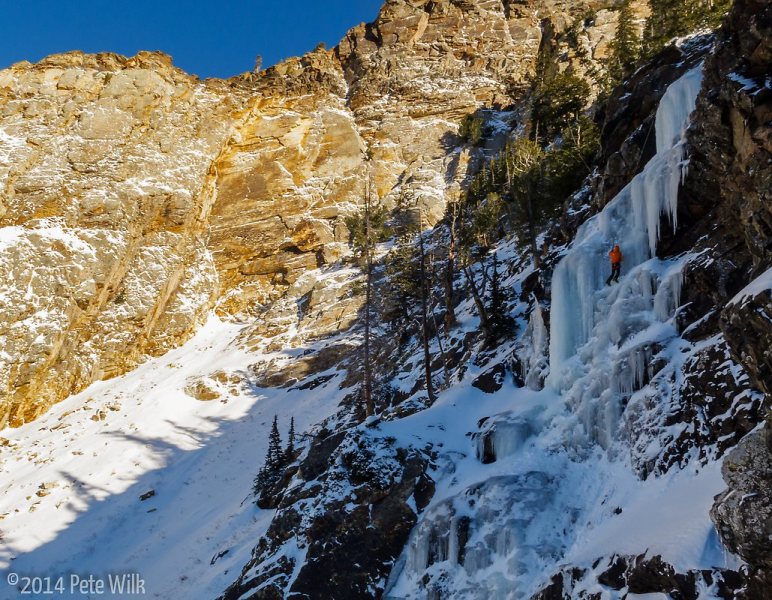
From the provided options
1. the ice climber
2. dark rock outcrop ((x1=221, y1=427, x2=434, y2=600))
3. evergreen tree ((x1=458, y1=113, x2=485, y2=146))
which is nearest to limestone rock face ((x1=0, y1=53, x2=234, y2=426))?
evergreen tree ((x1=458, y1=113, x2=485, y2=146))

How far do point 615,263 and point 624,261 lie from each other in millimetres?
480

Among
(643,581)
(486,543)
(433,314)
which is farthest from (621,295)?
(433,314)

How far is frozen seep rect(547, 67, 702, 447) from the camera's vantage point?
1140 cm

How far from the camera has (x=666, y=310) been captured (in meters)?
11.5

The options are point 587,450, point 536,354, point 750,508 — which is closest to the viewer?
point 750,508

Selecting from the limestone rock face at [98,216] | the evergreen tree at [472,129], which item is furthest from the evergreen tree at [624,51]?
the limestone rock face at [98,216]

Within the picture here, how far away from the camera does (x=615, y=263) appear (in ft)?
43.3

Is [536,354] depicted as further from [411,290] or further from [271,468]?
[411,290]

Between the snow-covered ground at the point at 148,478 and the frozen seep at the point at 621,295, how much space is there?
12135 mm

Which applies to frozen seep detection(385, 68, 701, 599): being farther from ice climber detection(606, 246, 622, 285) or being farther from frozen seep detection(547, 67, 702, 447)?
ice climber detection(606, 246, 622, 285)

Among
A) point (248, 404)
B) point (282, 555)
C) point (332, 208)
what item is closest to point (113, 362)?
point (248, 404)

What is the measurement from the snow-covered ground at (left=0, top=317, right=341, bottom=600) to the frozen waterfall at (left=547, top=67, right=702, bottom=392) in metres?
12.4

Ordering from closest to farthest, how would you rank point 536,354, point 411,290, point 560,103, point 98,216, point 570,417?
point 570,417
point 536,354
point 411,290
point 560,103
point 98,216

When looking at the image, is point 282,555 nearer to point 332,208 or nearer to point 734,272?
point 734,272
